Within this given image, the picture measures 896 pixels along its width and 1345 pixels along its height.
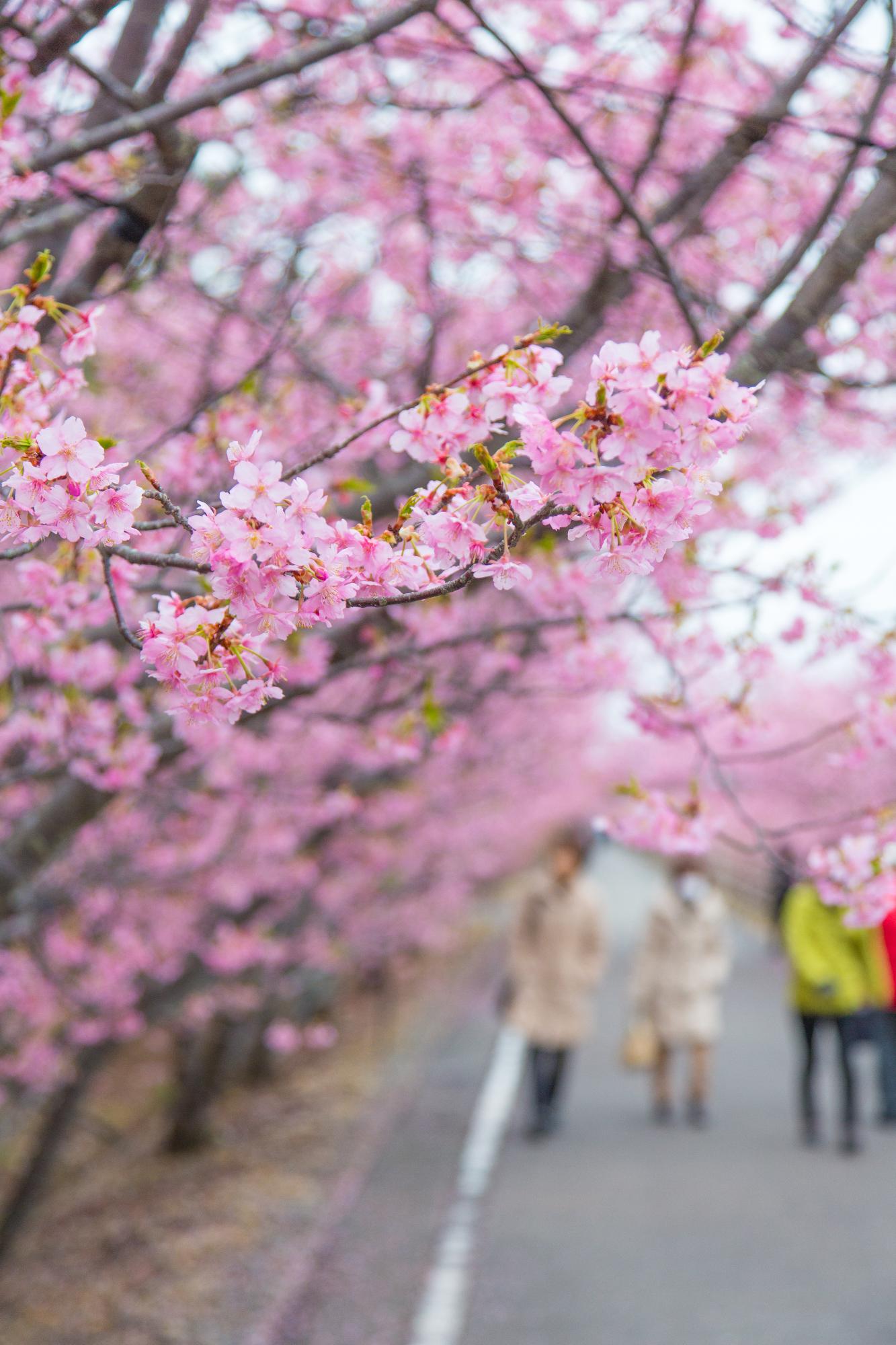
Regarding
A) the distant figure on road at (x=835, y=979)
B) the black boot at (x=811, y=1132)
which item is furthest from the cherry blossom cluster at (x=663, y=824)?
the black boot at (x=811, y=1132)

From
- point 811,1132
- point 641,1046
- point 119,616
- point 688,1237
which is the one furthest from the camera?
point 641,1046

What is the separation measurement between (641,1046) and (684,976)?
0.62m

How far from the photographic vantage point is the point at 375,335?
7.23 metres

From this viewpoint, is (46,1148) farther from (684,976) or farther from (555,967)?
(684,976)

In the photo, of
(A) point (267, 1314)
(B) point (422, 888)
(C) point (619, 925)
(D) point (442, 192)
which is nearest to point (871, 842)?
(A) point (267, 1314)

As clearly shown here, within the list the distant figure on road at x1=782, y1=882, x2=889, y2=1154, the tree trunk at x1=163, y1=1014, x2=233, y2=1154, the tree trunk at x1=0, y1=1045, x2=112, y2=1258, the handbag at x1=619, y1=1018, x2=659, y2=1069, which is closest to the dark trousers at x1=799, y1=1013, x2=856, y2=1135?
the distant figure on road at x1=782, y1=882, x2=889, y2=1154

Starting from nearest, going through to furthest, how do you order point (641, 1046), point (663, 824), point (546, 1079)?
1. point (663, 824)
2. point (546, 1079)
3. point (641, 1046)

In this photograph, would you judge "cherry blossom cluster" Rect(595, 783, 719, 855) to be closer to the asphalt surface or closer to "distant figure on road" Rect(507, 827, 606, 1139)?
the asphalt surface

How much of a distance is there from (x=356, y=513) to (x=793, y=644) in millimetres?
1478

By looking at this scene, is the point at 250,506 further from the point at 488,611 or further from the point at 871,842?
the point at 488,611

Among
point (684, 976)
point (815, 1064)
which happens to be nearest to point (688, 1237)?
point (815, 1064)

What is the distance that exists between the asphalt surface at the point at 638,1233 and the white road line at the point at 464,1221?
0.18 ft

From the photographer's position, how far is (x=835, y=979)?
714cm

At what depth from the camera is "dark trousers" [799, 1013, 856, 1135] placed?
720 centimetres
